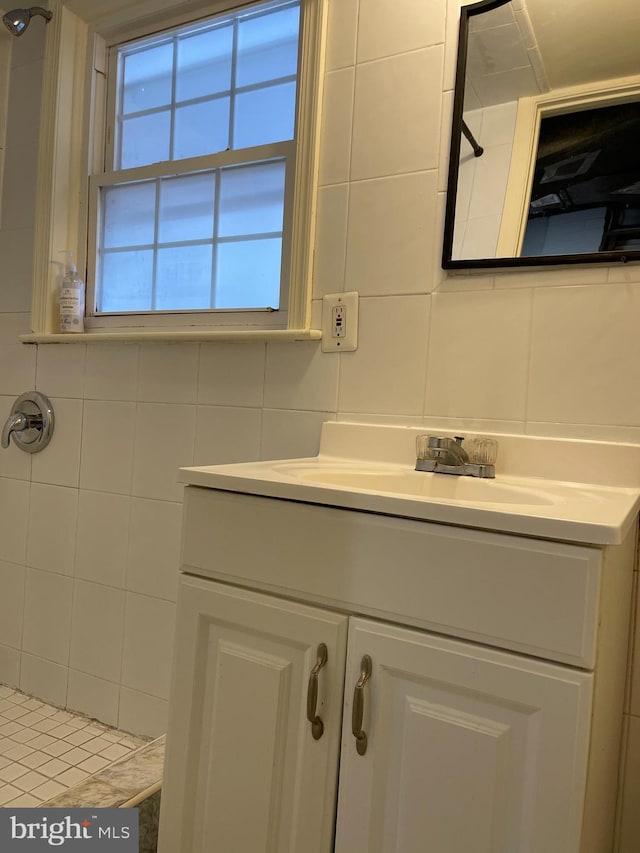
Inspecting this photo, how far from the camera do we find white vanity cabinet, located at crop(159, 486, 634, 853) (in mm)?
685

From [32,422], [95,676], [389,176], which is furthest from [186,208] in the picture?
[95,676]

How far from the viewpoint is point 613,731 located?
94 centimetres

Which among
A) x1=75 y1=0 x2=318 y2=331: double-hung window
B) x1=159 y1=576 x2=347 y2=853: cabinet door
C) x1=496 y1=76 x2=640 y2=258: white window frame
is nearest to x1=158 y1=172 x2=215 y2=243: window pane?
x1=75 y1=0 x2=318 y2=331: double-hung window

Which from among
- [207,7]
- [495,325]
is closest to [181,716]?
[495,325]

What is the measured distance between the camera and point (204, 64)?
1620 mm

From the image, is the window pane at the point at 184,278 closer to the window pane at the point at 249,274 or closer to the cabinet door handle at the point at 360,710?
the window pane at the point at 249,274

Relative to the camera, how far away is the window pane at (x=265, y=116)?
4.91ft

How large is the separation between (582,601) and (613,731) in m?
0.42

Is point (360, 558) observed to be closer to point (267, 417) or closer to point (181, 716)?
point (181, 716)

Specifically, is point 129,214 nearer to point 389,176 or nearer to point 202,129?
point 202,129

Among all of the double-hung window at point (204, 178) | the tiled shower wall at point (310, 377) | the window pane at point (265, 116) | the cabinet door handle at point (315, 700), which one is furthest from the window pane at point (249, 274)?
the cabinet door handle at point (315, 700)

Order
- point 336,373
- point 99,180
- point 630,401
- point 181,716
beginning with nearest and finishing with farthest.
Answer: point 181,716
point 630,401
point 336,373
point 99,180

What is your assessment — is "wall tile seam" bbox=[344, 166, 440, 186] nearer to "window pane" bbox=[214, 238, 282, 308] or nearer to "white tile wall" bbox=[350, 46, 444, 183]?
"white tile wall" bbox=[350, 46, 444, 183]

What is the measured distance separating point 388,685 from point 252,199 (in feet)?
3.93
